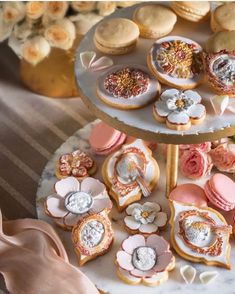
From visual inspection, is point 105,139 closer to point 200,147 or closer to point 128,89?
point 200,147

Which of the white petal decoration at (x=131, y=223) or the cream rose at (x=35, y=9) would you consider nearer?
the white petal decoration at (x=131, y=223)

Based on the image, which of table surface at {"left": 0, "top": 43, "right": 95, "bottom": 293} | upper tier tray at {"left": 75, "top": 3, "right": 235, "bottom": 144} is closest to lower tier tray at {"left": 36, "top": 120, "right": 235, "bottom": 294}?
table surface at {"left": 0, "top": 43, "right": 95, "bottom": 293}

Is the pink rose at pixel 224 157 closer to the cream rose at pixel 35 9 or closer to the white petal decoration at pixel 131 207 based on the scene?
the white petal decoration at pixel 131 207

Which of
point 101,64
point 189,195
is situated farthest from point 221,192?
point 101,64

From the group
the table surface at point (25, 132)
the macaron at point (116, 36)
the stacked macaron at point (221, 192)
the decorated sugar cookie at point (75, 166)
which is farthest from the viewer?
the table surface at point (25, 132)

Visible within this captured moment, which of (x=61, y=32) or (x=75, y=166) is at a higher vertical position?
(x=61, y=32)

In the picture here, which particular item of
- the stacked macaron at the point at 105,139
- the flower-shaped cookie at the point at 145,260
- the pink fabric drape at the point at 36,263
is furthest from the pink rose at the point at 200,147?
the pink fabric drape at the point at 36,263
